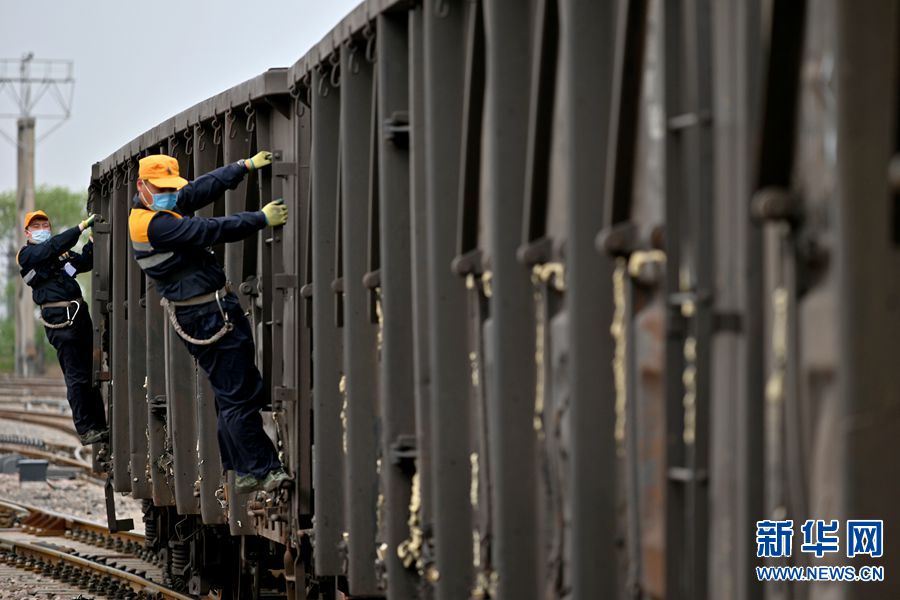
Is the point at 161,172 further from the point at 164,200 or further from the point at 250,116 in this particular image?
the point at 250,116

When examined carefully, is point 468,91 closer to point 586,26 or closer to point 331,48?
point 586,26

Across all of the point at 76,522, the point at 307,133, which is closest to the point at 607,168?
the point at 307,133

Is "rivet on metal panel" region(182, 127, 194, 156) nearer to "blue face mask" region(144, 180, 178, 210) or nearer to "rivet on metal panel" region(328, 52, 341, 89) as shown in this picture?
"blue face mask" region(144, 180, 178, 210)

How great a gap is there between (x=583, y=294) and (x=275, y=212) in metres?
4.84

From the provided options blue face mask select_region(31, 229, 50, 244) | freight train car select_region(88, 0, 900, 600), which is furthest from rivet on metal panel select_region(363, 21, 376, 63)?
blue face mask select_region(31, 229, 50, 244)

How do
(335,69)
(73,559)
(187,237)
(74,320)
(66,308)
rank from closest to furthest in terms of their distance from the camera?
(335,69) < (187,237) < (66,308) < (74,320) < (73,559)

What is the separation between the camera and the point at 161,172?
31.7ft

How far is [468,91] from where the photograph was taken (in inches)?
231

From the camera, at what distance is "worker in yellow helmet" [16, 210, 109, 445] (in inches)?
584

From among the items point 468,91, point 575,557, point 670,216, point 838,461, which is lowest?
point 575,557

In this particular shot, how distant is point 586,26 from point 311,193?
3947 millimetres

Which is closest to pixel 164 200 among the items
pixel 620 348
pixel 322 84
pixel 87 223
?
pixel 322 84

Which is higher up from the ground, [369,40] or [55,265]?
[369,40]

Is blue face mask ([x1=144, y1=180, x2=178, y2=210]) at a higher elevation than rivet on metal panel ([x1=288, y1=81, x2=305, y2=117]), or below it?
below
